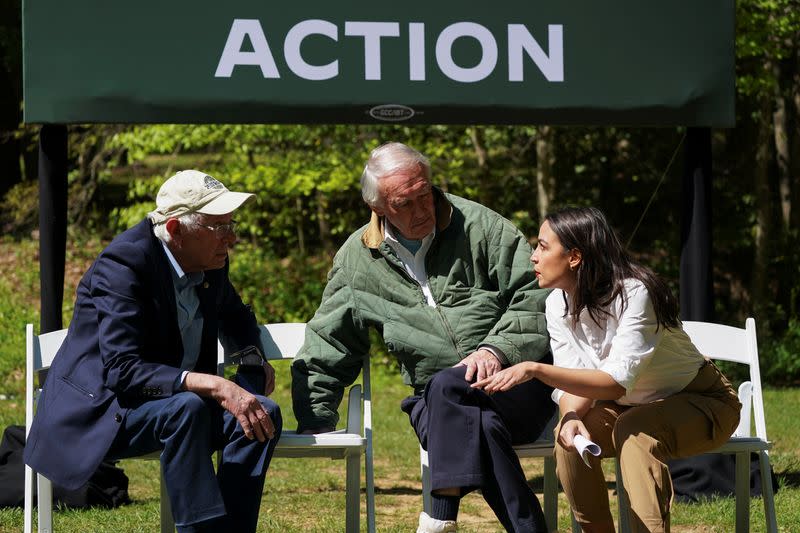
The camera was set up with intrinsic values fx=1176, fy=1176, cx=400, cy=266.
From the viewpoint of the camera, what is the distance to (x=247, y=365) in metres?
4.57

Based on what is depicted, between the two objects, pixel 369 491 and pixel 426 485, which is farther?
pixel 369 491

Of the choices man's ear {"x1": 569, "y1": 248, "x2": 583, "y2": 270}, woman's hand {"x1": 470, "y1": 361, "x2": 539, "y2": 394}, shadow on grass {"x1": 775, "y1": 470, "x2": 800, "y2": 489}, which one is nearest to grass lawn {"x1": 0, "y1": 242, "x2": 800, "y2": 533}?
shadow on grass {"x1": 775, "y1": 470, "x2": 800, "y2": 489}

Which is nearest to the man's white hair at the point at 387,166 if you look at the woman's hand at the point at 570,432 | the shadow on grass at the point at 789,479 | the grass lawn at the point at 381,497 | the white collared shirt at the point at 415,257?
the white collared shirt at the point at 415,257

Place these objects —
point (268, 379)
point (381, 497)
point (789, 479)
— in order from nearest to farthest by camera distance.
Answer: point (268, 379) < point (381, 497) < point (789, 479)

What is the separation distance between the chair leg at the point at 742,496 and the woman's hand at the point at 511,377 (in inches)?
47.7

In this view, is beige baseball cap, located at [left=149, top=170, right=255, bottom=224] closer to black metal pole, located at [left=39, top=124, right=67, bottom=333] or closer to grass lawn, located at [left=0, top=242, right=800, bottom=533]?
black metal pole, located at [left=39, top=124, right=67, bottom=333]

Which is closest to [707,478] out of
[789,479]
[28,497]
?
[789,479]

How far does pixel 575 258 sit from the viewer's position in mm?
4043

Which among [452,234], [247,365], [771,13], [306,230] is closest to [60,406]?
Answer: [247,365]

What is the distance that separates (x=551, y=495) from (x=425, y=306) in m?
0.95

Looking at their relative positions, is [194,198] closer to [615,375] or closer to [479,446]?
[479,446]

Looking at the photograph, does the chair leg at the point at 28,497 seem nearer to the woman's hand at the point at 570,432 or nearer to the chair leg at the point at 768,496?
the woman's hand at the point at 570,432

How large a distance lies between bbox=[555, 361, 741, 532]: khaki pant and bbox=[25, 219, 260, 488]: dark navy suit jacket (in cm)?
144

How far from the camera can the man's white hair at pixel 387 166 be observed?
14.7 ft
